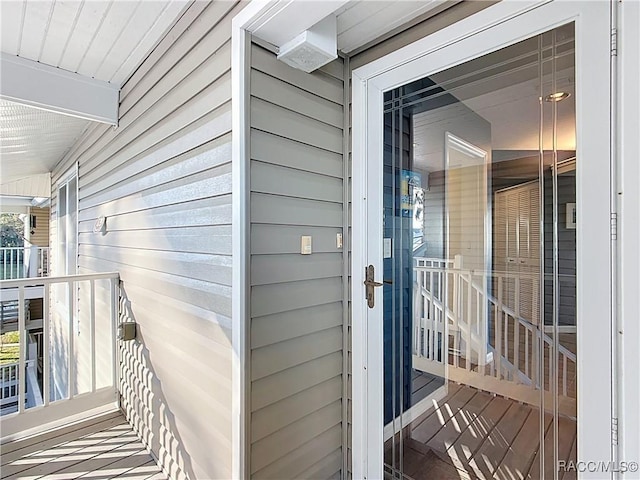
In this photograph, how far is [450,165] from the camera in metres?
1.59

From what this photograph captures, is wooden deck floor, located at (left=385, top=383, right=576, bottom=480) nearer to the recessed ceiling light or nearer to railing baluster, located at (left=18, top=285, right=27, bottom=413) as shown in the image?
the recessed ceiling light

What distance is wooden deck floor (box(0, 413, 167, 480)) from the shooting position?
6.73 feet

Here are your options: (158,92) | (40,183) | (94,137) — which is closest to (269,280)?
(158,92)

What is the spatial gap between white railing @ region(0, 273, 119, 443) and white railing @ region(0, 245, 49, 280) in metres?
2.96

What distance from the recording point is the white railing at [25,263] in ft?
25.3

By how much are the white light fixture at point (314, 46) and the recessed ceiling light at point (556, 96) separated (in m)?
0.93

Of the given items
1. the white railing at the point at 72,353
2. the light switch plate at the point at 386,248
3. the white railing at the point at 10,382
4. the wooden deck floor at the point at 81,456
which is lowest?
the white railing at the point at 10,382

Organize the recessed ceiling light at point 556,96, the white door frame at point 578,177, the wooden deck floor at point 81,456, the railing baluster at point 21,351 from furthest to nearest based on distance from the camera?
the railing baluster at point 21,351, the wooden deck floor at point 81,456, the recessed ceiling light at point 556,96, the white door frame at point 578,177

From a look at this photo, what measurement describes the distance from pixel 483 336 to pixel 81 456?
8.83 ft

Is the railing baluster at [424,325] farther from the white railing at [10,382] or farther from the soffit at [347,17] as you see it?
the white railing at [10,382]

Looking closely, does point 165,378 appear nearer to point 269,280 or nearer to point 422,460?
point 269,280

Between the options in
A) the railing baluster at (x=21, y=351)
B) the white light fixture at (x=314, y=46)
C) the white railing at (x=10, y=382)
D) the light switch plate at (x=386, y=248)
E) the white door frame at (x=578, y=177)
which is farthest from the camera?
the white railing at (x=10, y=382)

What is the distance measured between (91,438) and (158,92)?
2578 mm

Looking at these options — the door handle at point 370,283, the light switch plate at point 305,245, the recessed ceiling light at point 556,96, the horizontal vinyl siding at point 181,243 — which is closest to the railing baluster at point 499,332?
the door handle at point 370,283
